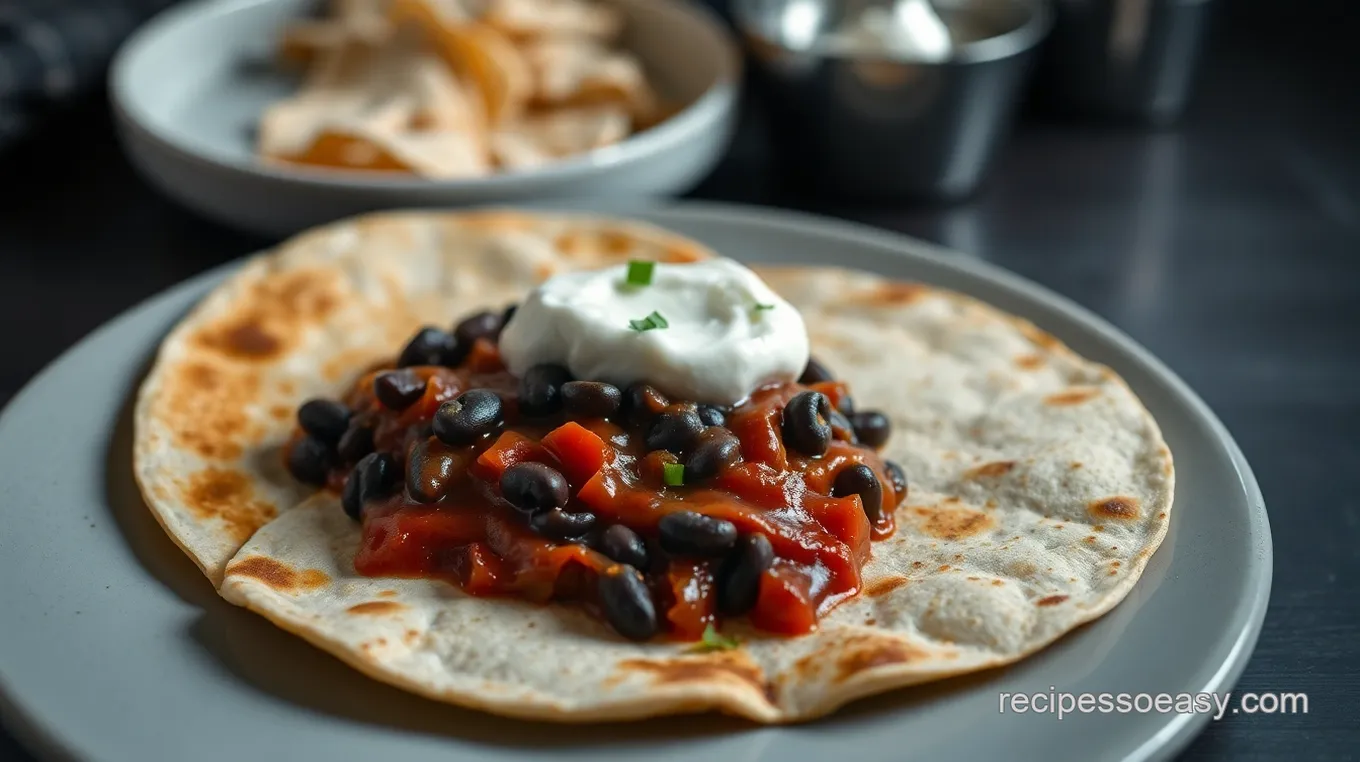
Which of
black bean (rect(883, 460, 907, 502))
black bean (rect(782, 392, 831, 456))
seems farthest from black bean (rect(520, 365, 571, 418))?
black bean (rect(883, 460, 907, 502))

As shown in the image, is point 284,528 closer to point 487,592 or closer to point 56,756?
point 487,592

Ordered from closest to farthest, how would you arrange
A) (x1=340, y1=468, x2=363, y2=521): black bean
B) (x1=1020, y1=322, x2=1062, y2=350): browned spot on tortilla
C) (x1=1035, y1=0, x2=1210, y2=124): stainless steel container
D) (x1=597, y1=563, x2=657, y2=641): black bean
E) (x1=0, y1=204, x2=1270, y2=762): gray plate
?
(x1=0, y1=204, x2=1270, y2=762): gray plate, (x1=597, y1=563, x2=657, y2=641): black bean, (x1=340, y1=468, x2=363, y2=521): black bean, (x1=1020, y1=322, x2=1062, y2=350): browned spot on tortilla, (x1=1035, y1=0, x2=1210, y2=124): stainless steel container

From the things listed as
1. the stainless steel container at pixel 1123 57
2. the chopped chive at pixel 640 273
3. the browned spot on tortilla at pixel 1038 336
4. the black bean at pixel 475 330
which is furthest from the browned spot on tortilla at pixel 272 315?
the stainless steel container at pixel 1123 57

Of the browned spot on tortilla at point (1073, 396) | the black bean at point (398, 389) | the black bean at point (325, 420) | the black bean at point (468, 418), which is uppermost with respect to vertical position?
the black bean at point (468, 418)

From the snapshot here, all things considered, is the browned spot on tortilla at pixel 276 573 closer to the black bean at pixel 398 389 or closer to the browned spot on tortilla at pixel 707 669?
the black bean at pixel 398 389

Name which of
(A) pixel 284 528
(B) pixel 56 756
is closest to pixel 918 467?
(A) pixel 284 528

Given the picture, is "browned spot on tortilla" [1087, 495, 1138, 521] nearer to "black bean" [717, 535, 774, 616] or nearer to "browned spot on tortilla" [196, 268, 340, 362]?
"black bean" [717, 535, 774, 616]
